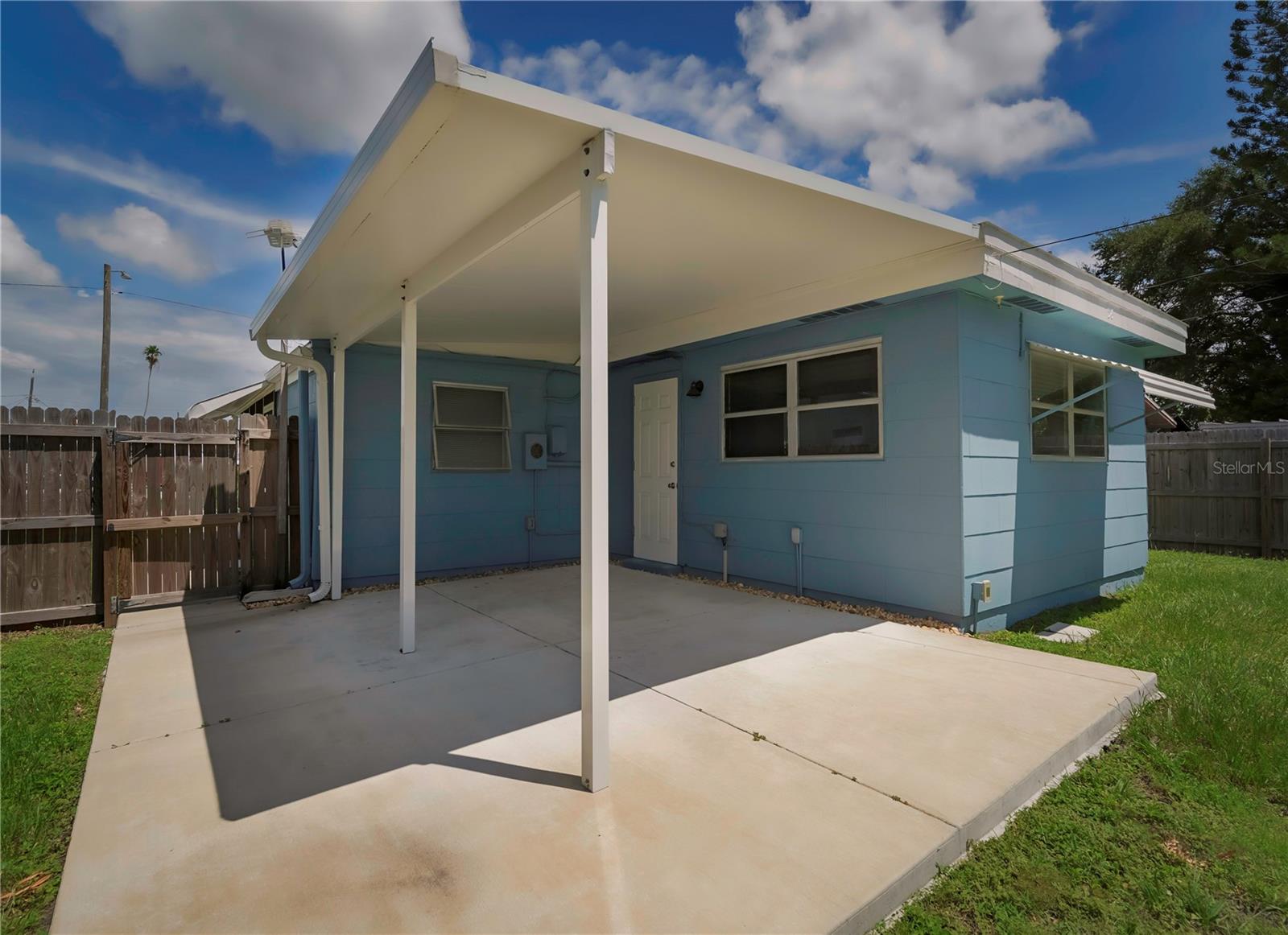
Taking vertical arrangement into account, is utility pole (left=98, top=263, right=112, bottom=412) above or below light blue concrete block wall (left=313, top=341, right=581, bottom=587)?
above

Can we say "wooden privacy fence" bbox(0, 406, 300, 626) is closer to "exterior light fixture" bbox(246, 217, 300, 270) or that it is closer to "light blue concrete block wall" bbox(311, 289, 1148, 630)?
"light blue concrete block wall" bbox(311, 289, 1148, 630)

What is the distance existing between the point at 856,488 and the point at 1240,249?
43.5ft

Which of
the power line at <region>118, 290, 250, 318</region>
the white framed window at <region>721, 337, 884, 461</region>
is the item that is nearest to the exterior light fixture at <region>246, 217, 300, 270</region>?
the white framed window at <region>721, 337, 884, 461</region>

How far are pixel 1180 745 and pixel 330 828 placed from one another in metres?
3.45

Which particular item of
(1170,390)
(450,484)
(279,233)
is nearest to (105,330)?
(279,233)

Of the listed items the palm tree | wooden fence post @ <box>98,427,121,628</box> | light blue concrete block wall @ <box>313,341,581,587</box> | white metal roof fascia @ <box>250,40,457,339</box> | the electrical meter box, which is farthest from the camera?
the palm tree

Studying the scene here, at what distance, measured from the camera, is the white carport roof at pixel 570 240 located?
86.3 inches

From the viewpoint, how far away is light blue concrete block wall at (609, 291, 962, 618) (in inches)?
179

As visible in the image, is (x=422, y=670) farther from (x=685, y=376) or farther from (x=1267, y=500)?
(x=1267, y=500)

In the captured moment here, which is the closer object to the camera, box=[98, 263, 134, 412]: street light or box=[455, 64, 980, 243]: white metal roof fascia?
box=[455, 64, 980, 243]: white metal roof fascia

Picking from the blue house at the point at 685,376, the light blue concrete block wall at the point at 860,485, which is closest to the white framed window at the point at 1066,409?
the blue house at the point at 685,376

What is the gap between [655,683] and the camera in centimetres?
338

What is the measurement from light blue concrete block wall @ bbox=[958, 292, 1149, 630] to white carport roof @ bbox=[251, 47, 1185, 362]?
1.25ft

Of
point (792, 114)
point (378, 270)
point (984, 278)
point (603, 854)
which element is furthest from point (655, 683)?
point (792, 114)
